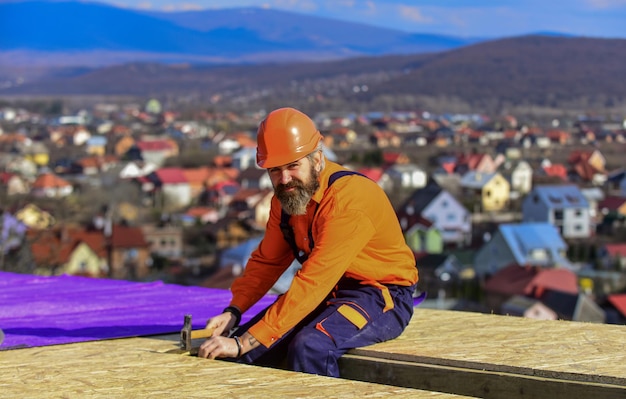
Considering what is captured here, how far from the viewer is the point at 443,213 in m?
37.2

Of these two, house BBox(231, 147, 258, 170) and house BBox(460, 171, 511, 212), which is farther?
house BBox(231, 147, 258, 170)

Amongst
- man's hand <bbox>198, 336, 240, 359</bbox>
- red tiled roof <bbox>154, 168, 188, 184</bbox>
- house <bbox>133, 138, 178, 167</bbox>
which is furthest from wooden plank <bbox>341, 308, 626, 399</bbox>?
house <bbox>133, 138, 178, 167</bbox>

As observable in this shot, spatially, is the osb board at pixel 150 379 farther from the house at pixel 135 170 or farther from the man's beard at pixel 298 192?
the house at pixel 135 170

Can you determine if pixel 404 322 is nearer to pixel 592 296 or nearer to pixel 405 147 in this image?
pixel 592 296

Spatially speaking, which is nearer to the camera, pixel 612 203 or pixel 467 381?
pixel 467 381

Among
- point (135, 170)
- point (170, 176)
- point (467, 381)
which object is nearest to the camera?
point (467, 381)

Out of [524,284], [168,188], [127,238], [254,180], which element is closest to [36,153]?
[168,188]

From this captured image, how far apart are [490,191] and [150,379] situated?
42325 mm

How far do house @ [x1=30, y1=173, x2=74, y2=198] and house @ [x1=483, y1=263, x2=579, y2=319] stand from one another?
23.5 metres

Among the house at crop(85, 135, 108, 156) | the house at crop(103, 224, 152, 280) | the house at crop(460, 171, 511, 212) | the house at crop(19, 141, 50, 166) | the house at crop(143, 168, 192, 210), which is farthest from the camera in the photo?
the house at crop(85, 135, 108, 156)

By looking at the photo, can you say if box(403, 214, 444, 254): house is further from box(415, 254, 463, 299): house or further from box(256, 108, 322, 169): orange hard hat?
box(256, 108, 322, 169): orange hard hat

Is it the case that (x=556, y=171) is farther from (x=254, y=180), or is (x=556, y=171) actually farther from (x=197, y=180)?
(x=197, y=180)

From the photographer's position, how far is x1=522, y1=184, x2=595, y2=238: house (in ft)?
121

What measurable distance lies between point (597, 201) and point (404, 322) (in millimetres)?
40181
